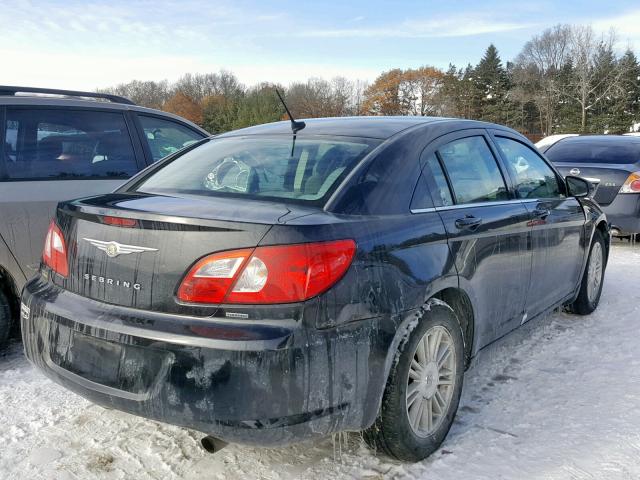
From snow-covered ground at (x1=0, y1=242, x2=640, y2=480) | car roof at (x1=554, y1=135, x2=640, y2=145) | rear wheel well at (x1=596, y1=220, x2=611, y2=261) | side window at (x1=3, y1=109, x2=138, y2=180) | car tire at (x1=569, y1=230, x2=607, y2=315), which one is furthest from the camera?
car roof at (x1=554, y1=135, x2=640, y2=145)

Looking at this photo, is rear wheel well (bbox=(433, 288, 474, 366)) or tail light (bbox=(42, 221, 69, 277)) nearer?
tail light (bbox=(42, 221, 69, 277))

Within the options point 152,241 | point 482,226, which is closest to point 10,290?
point 152,241

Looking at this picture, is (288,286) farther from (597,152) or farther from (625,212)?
(597,152)

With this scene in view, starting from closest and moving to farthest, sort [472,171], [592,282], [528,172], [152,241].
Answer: [152,241]
[472,171]
[528,172]
[592,282]

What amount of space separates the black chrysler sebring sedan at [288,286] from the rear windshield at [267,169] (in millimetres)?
11

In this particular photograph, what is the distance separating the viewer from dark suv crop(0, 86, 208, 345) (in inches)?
151

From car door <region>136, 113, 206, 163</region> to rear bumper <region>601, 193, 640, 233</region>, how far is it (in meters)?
5.66

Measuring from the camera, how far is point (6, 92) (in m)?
4.16

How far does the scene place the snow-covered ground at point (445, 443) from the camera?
259cm

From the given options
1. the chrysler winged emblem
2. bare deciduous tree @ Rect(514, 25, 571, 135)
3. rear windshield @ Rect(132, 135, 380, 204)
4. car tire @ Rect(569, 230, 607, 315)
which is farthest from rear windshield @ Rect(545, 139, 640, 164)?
bare deciduous tree @ Rect(514, 25, 571, 135)

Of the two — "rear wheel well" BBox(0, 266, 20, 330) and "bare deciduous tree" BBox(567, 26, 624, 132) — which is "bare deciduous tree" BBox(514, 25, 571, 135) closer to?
"bare deciduous tree" BBox(567, 26, 624, 132)

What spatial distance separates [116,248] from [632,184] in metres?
7.38

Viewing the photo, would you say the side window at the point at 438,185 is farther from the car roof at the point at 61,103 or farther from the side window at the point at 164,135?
the car roof at the point at 61,103

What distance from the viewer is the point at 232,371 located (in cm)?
210
